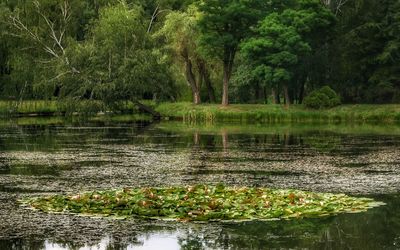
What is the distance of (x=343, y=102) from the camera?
7269 cm

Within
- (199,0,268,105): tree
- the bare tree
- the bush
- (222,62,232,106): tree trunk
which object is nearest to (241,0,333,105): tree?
(199,0,268,105): tree

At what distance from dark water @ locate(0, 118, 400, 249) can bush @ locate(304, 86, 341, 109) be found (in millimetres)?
13060

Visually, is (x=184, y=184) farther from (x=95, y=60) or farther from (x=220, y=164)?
(x=95, y=60)

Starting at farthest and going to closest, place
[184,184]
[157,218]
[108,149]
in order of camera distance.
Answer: [108,149] → [184,184] → [157,218]

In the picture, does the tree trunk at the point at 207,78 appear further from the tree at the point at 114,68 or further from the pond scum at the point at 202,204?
the pond scum at the point at 202,204

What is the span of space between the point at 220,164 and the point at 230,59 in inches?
1653

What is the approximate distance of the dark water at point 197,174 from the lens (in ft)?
49.1


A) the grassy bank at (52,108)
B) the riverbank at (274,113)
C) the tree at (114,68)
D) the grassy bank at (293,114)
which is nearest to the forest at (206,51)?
the tree at (114,68)

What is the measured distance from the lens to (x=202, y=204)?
18.2m

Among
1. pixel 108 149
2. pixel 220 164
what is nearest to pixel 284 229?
pixel 220 164

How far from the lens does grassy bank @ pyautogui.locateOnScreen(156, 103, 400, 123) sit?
2510 inches

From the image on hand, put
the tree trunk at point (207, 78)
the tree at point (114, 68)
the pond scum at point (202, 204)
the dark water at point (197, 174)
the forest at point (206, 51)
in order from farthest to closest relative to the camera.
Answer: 1. the tree trunk at point (207, 78)
2. the forest at point (206, 51)
3. the tree at point (114, 68)
4. the pond scum at point (202, 204)
5. the dark water at point (197, 174)

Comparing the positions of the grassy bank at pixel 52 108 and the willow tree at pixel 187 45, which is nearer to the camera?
the grassy bank at pixel 52 108

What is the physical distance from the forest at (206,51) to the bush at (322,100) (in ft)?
9.65
